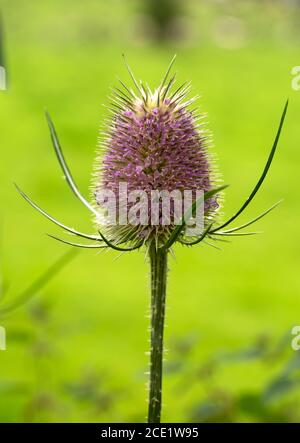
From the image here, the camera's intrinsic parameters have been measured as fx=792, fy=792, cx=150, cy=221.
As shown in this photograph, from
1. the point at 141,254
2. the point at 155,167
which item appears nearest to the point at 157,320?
the point at 155,167

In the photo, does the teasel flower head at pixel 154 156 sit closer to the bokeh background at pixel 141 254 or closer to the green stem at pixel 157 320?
the green stem at pixel 157 320

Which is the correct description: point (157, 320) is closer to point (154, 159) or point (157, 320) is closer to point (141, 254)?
point (154, 159)

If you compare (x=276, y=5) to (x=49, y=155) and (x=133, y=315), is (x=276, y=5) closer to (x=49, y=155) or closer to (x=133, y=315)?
(x=49, y=155)

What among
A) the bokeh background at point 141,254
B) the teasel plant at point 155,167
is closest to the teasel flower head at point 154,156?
the teasel plant at point 155,167

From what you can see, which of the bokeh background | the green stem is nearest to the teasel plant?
the green stem

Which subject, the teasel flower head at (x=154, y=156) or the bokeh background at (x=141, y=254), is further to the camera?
the bokeh background at (x=141, y=254)

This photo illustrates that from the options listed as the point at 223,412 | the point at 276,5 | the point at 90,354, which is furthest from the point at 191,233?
the point at 276,5

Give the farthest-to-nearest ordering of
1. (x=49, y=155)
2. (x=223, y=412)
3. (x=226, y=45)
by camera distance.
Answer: (x=226, y=45) → (x=49, y=155) → (x=223, y=412)
